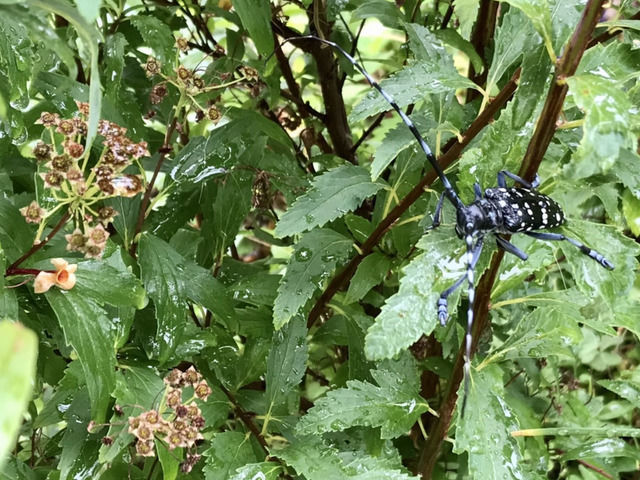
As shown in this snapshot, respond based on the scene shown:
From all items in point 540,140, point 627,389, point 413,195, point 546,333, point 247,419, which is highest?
point 540,140

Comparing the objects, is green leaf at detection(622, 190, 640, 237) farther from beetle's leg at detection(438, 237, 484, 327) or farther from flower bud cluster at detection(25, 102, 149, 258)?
flower bud cluster at detection(25, 102, 149, 258)

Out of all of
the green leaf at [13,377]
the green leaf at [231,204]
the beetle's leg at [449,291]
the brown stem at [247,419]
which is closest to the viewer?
the green leaf at [13,377]

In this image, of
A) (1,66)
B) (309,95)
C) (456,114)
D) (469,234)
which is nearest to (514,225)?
(469,234)

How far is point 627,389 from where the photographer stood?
0.89 m

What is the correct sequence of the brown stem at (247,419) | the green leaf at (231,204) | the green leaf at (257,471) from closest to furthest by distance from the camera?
the green leaf at (257,471) < the brown stem at (247,419) < the green leaf at (231,204)

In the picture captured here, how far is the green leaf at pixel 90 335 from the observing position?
20.2 inches

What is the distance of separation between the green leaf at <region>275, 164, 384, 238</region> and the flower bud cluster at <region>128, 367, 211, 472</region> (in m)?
0.18

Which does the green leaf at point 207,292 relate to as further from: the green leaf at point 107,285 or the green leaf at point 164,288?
the green leaf at point 107,285

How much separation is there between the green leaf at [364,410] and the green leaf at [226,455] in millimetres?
72

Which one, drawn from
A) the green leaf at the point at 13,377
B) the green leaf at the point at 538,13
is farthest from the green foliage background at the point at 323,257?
the green leaf at the point at 13,377

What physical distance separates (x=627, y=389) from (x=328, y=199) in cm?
57

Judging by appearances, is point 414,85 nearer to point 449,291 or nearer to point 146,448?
point 449,291

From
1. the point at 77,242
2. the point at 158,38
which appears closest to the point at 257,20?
the point at 158,38

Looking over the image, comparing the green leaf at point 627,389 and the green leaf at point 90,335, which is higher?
the green leaf at point 90,335
